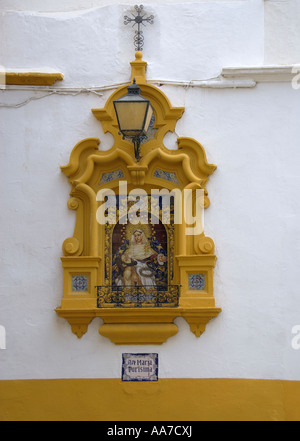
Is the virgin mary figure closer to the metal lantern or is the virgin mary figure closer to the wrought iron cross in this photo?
the metal lantern

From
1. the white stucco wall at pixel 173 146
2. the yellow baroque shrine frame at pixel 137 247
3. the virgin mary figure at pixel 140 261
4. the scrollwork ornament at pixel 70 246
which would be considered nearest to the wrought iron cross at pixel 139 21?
the white stucco wall at pixel 173 146

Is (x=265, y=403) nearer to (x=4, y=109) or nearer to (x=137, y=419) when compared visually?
(x=137, y=419)

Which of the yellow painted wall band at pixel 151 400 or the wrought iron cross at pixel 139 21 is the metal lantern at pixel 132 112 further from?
the yellow painted wall band at pixel 151 400

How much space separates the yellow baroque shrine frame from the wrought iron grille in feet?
0.03

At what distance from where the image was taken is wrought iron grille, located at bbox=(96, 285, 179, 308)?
7.56 meters

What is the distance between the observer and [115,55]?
25.9ft

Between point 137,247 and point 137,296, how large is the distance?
0.51m

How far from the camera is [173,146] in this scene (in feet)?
25.5

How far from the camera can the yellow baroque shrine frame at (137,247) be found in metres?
7.50

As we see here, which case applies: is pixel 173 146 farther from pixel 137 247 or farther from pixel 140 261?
pixel 140 261

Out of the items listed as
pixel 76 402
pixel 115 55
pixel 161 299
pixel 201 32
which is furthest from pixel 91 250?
pixel 201 32

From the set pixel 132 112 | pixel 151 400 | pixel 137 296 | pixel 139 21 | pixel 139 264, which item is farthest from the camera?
pixel 139 21

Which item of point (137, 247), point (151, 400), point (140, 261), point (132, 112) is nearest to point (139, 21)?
point (132, 112)

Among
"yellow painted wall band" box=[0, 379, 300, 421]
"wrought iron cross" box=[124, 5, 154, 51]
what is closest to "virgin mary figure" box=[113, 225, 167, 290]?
"yellow painted wall band" box=[0, 379, 300, 421]
